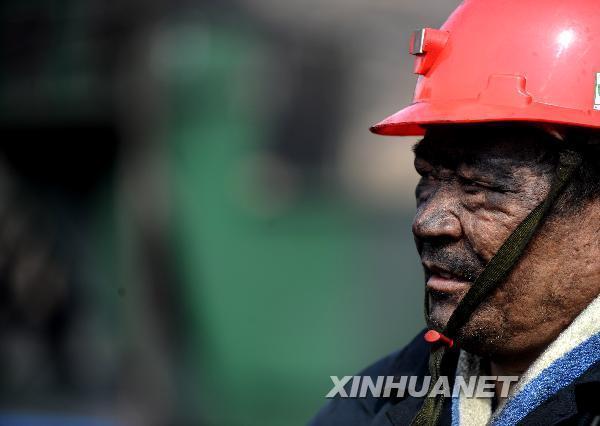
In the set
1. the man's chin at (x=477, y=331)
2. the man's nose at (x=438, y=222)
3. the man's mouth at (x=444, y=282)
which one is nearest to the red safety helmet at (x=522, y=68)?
the man's nose at (x=438, y=222)

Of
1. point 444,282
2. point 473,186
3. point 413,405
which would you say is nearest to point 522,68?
point 473,186

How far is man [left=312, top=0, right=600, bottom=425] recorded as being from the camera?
2.53 metres

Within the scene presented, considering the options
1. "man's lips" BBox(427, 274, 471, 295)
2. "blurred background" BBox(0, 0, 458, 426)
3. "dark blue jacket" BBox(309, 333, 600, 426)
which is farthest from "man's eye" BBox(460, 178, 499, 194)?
"blurred background" BBox(0, 0, 458, 426)

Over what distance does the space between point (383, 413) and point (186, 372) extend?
4388 mm

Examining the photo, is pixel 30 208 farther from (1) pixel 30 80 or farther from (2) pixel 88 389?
(2) pixel 88 389

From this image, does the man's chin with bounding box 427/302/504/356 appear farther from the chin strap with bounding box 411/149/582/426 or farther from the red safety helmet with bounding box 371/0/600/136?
the red safety helmet with bounding box 371/0/600/136

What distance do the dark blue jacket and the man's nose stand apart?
474mm

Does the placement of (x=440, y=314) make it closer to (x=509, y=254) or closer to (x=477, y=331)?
(x=477, y=331)

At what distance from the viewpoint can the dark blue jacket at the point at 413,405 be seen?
91.5 inches

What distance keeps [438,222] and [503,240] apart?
0.56ft

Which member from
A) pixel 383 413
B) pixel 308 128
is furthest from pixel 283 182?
pixel 383 413

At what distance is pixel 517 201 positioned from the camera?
2568 mm

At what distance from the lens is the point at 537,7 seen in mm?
2623

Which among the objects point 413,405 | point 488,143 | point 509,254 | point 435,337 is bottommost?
point 413,405
